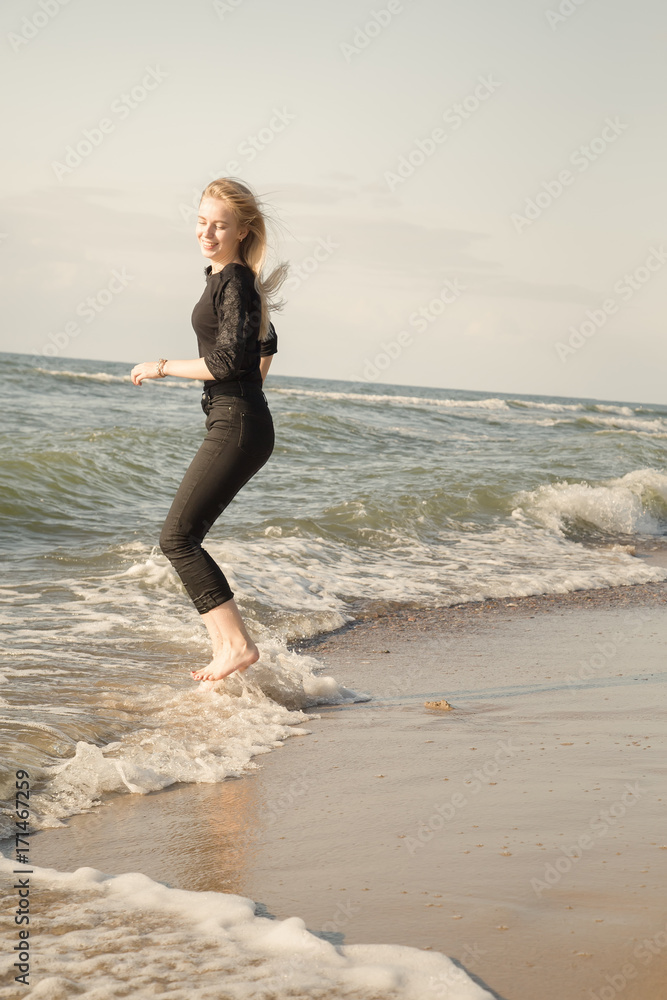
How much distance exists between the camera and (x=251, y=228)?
359cm

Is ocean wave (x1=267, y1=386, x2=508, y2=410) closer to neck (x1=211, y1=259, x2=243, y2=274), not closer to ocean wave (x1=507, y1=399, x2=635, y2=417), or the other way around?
ocean wave (x1=507, y1=399, x2=635, y2=417)

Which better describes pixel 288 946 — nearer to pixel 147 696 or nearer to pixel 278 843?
pixel 278 843

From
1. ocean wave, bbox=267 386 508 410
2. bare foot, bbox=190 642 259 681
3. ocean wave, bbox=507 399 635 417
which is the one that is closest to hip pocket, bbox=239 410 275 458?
bare foot, bbox=190 642 259 681

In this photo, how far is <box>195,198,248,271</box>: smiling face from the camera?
11.6ft

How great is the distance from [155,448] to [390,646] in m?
8.33

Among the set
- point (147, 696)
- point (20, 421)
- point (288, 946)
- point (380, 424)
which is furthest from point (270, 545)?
point (380, 424)

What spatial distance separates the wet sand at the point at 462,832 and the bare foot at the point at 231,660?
41cm

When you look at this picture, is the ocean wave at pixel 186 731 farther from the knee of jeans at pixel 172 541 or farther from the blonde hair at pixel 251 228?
the blonde hair at pixel 251 228

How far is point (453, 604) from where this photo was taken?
261 inches

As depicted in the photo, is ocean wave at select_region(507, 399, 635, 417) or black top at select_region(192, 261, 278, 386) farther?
ocean wave at select_region(507, 399, 635, 417)

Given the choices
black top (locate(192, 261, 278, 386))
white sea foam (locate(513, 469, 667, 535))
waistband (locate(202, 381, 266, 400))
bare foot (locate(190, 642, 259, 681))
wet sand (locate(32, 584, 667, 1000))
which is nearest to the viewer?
wet sand (locate(32, 584, 667, 1000))

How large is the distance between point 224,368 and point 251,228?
652mm

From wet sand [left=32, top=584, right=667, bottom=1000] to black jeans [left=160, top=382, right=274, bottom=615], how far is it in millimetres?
807

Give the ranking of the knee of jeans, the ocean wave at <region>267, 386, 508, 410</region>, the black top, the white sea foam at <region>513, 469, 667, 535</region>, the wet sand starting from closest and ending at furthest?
the wet sand, the black top, the knee of jeans, the white sea foam at <region>513, 469, 667, 535</region>, the ocean wave at <region>267, 386, 508, 410</region>
